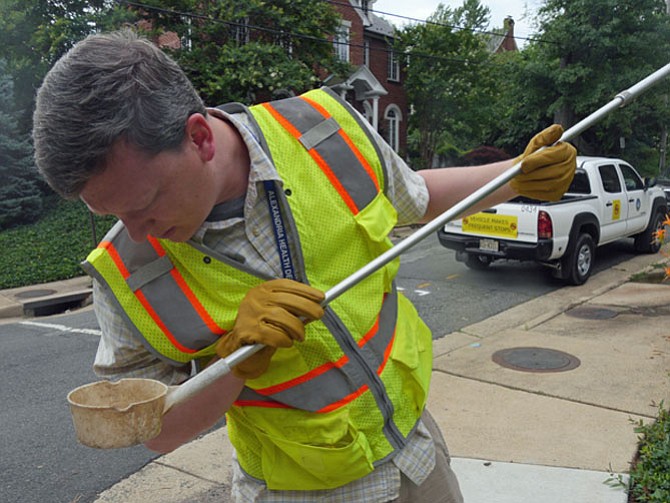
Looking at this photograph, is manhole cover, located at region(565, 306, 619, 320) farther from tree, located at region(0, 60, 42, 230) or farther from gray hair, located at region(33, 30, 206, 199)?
tree, located at region(0, 60, 42, 230)

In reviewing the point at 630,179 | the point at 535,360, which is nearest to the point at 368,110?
the point at 630,179

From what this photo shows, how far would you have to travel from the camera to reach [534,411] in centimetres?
403

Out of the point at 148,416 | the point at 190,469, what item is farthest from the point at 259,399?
the point at 190,469

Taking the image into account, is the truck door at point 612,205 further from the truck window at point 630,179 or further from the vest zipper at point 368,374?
the vest zipper at point 368,374

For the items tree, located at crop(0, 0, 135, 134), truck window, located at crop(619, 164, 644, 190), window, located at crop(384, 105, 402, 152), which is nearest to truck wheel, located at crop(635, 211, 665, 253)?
truck window, located at crop(619, 164, 644, 190)

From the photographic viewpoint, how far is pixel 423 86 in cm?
2320

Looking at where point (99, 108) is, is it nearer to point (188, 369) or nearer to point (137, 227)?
point (137, 227)

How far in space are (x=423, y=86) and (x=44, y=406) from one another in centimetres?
2049

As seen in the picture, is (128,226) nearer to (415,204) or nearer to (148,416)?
(148,416)

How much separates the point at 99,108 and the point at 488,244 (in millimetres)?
7645

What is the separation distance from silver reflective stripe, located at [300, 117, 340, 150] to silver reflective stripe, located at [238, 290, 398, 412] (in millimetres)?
463

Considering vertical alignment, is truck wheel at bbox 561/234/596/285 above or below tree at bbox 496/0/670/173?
below

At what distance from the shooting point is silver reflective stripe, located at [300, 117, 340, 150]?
1437 millimetres

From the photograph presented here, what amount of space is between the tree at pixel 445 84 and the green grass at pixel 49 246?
1242 centimetres
